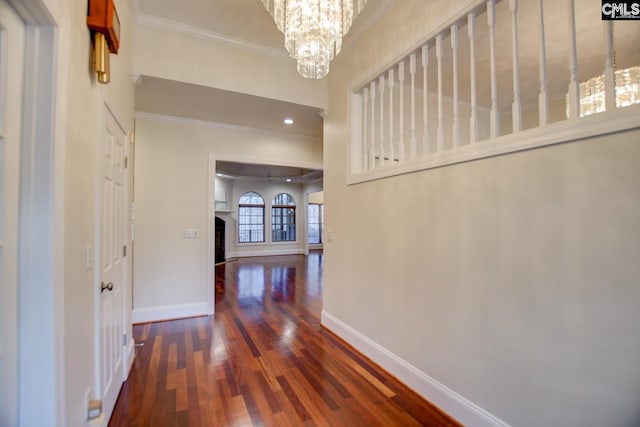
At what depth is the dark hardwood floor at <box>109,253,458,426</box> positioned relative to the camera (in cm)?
178

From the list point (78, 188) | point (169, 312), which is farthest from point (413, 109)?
point (169, 312)

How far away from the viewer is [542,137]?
135cm

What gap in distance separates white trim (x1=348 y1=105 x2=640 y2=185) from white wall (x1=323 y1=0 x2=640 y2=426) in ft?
0.12

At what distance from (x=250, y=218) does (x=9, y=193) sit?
8.90 metres

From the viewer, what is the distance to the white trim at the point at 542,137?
112 centimetres

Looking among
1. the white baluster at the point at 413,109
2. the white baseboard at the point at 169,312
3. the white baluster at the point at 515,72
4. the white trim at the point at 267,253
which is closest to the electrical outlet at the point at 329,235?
the white baluster at the point at 413,109

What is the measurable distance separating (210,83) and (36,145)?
2189 mm

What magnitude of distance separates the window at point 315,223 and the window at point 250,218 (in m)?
2.14

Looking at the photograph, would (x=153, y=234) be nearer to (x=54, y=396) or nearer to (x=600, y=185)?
(x=54, y=396)

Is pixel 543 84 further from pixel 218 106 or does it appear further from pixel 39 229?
pixel 218 106

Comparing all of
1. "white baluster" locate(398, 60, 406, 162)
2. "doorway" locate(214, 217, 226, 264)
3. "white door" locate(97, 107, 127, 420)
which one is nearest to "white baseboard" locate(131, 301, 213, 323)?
"white door" locate(97, 107, 127, 420)

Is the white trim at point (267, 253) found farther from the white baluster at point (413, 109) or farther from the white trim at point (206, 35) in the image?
the white baluster at point (413, 109)

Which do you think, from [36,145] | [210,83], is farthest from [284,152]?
[36,145]

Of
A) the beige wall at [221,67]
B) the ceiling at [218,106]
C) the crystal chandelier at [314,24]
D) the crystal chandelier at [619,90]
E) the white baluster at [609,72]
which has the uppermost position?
the beige wall at [221,67]
